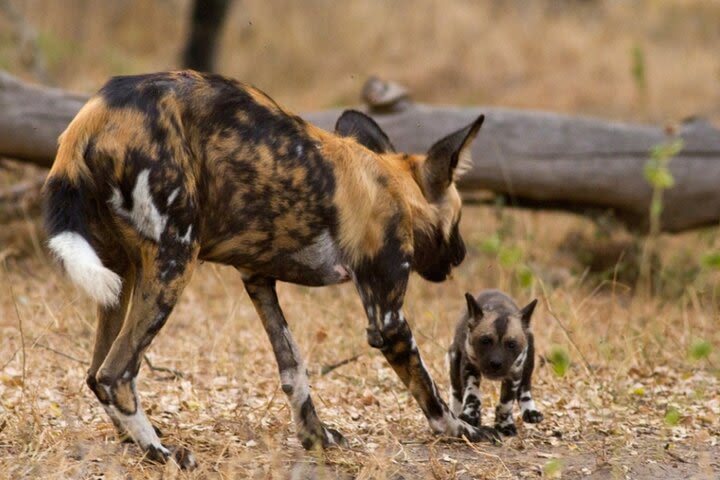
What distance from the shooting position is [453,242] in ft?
15.2

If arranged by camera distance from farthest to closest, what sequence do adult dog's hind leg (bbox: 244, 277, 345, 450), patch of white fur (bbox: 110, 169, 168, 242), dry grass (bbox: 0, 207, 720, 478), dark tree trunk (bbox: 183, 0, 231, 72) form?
dark tree trunk (bbox: 183, 0, 231, 72) → adult dog's hind leg (bbox: 244, 277, 345, 450) → dry grass (bbox: 0, 207, 720, 478) → patch of white fur (bbox: 110, 169, 168, 242)

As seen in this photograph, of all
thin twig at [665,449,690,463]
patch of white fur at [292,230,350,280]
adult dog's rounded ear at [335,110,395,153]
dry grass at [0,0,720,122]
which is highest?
adult dog's rounded ear at [335,110,395,153]

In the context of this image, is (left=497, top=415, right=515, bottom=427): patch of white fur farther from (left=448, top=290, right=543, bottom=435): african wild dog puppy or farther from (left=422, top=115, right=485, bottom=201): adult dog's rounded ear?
(left=422, top=115, right=485, bottom=201): adult dog's rounded ear

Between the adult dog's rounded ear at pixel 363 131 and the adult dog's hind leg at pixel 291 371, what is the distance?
0.69 metres

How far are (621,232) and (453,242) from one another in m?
3.80

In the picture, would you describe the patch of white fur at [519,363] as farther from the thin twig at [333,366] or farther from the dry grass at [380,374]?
the thin twig at [333,366]

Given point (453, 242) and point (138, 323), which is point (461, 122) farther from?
point (138, 323)

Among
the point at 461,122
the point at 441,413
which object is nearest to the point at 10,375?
the point at 441,413

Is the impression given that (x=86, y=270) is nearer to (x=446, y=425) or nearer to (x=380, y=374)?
(x=446, y=425)

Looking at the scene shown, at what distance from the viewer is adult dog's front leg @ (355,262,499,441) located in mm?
4227

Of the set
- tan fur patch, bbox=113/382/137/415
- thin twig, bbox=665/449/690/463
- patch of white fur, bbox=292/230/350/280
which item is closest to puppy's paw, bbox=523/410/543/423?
thin twig, bbox=665/449/690/463

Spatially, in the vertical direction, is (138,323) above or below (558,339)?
above

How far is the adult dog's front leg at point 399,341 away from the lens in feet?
13.9

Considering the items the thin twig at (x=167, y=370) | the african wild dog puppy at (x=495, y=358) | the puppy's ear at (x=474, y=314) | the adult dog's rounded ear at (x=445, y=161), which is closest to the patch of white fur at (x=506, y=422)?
the african wild dog puppy at (x=495, y=358)
